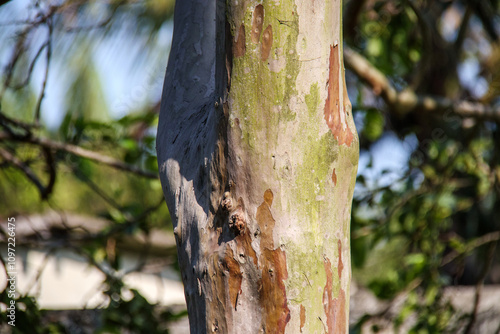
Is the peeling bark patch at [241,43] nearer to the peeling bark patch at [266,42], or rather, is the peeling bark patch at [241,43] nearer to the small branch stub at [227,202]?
the peeling bark patch at [266,42]

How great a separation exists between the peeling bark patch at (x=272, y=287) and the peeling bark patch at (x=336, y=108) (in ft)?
0.73

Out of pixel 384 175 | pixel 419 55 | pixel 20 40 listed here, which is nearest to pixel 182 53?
pixel 20 40

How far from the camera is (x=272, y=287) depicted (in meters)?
0.78

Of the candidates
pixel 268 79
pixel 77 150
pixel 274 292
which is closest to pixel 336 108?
pixel 268 79

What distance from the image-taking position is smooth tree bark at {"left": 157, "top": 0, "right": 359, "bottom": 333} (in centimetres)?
78

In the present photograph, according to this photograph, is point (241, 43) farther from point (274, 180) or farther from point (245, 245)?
point (245, 245)

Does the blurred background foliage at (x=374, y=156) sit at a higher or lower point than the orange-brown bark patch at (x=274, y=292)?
higher

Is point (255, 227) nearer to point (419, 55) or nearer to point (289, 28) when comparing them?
point (289, 28)

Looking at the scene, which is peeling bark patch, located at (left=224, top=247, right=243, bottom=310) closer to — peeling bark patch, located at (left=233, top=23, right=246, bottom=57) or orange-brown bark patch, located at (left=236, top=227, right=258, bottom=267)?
orange-brown bark patch, located at (left=236, top=227, right=258, bottom=267)

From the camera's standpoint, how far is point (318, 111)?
817mm

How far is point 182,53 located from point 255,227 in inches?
19.7

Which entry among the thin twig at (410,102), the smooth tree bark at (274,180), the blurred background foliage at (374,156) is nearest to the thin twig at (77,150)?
the blurred background foliage at (374,156)

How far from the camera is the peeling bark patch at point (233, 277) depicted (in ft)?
2.58

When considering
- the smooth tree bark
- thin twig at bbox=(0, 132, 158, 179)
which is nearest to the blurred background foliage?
thin twig at bbox=(0, 132, 158, 179)
